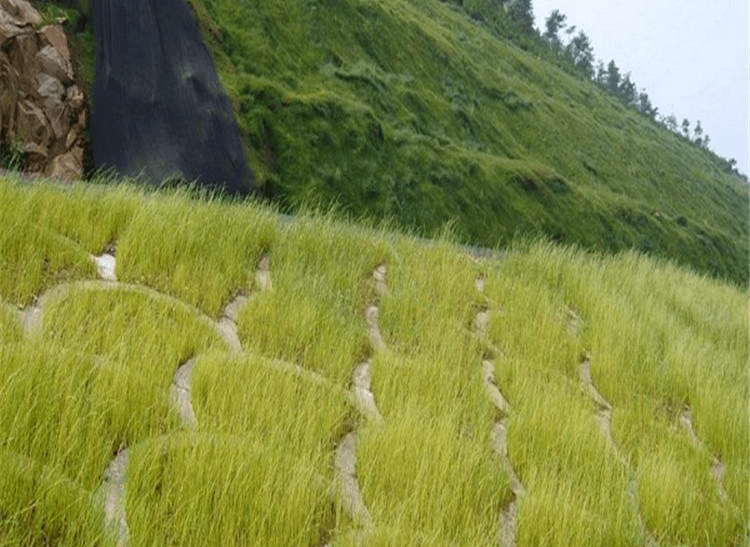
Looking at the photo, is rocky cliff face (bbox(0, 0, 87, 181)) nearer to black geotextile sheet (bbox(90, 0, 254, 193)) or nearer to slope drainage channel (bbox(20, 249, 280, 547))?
black geotextile sheet (bbox(90, 0, 254, 193))

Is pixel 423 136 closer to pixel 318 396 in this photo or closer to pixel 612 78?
pixel 318 396

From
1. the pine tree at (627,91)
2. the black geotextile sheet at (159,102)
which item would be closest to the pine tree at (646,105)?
the pine tree at (627,91)

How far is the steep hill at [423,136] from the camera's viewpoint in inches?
652

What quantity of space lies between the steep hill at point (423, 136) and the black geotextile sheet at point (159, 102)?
108 centimetres

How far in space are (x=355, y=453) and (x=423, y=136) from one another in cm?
2106

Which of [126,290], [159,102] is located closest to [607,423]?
[126,290]

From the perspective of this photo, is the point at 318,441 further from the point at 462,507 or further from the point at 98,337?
the point at 98,337

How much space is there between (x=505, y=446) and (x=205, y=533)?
5.72 feet

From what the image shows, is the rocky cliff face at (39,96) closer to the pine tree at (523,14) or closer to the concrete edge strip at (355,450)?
the concrete edge strip at (355,450)

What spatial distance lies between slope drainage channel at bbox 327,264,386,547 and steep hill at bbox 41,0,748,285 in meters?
1.93

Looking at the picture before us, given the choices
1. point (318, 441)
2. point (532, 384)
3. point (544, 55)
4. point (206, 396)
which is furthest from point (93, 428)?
point (544, 55)

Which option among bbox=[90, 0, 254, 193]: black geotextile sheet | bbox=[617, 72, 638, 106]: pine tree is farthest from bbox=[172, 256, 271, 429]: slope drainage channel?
bbox=[617, 72, 638, 106]: pine tree

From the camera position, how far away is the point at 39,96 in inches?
398

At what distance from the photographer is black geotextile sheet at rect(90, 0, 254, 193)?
11.6 meters
